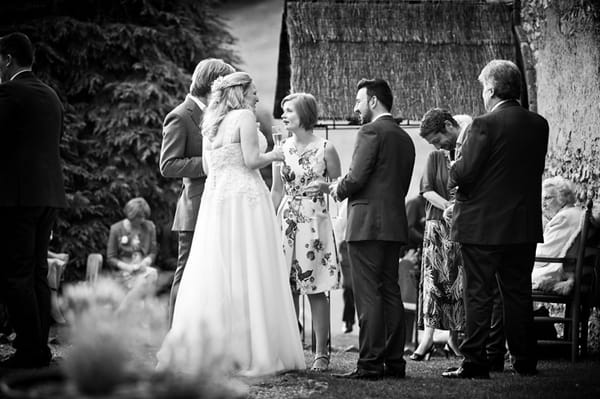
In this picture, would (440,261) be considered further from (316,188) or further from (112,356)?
(112,356)

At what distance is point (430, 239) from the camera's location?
6.89 metres

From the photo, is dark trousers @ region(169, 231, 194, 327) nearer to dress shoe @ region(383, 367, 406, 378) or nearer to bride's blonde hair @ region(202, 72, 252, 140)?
bride's blonde hair @ region(202, 72, 252, 140)

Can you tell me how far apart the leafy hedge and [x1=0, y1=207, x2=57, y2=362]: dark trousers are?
5.78m

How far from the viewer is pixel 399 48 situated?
921cm

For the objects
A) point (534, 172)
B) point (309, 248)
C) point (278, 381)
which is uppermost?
point (534, 172)

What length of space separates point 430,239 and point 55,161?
308 cm

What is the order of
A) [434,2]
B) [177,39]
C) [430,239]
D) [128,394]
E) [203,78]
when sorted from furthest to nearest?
1. [177,39]
2. [434,2]
3. [430,239]
4. [203,78]
5. [128,394]

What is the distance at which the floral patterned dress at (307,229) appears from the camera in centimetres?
612

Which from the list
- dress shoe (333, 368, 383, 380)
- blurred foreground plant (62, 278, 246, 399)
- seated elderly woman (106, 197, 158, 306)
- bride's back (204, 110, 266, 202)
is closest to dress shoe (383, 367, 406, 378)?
dress shoe (333, 368, 383, 380)

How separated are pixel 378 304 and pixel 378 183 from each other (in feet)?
2.57

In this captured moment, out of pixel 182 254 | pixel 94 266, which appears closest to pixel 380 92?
pixel 182 254

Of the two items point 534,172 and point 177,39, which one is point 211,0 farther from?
point 534,172

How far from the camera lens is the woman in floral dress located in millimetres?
6117

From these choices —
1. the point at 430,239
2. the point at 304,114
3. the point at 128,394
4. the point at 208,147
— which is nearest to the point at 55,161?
the point at 208,147
